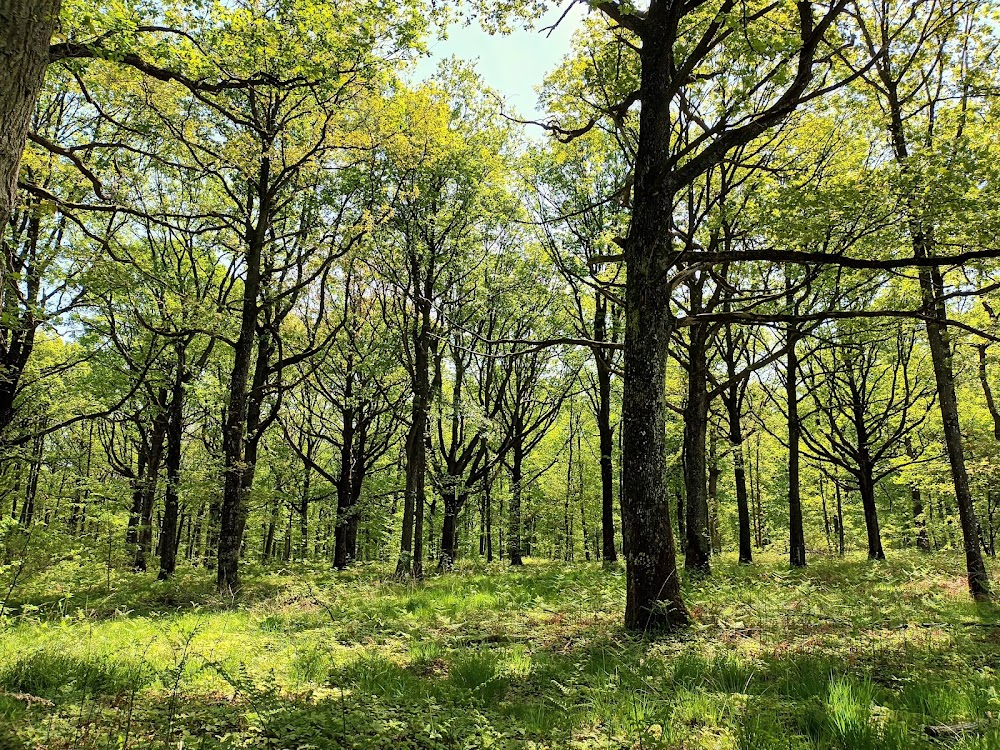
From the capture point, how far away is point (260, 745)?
11.2 ft

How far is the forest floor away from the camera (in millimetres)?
3562

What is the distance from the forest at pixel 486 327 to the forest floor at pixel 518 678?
47mm

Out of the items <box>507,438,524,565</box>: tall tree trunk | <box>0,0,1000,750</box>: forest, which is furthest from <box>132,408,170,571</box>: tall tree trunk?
<box>507,438,524,565</box>: tall tree trunk

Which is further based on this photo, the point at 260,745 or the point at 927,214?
the point at 927,214

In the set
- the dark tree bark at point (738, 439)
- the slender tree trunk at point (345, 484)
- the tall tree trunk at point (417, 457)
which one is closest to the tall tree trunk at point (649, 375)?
the tall tree trunk at point (417, 457)

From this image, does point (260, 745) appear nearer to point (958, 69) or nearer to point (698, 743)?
point (698, 743)

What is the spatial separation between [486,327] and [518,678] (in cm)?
1609

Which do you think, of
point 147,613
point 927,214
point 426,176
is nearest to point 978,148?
point 927,214

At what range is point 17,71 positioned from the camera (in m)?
2.72

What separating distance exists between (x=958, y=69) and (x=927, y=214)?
4.64 meters

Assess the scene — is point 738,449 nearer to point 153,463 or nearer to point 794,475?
point 794,475

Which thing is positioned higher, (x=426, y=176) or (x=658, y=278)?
(x=426, y=176)

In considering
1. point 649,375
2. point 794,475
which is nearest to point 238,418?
point 649,375

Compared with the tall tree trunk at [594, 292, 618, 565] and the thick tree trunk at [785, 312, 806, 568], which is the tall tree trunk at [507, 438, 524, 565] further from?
the thick tree trunk at [785, 312, 806, 568]
